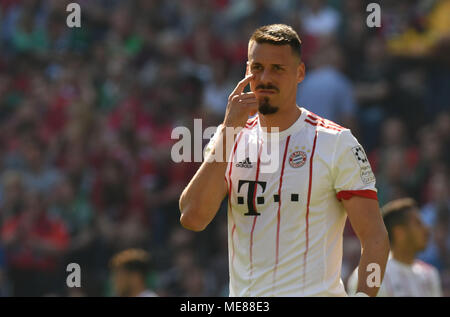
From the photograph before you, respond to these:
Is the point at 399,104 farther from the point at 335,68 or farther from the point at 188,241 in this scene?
the point at 188,241

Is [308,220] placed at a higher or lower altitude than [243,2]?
lower

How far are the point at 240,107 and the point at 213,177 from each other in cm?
39

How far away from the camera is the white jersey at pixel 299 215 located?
4.61 m

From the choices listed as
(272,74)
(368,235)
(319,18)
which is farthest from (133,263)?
(319,18)

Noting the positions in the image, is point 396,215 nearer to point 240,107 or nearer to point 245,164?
point 245,164

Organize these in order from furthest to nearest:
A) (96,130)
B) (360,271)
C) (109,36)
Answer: (109,36), (96,130), (360,271)

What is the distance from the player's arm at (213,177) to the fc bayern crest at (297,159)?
32cm

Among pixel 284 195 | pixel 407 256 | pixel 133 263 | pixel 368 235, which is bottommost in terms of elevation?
pixel 133 263

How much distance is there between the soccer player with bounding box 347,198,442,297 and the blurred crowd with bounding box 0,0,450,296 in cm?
215

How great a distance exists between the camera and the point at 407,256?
753cm

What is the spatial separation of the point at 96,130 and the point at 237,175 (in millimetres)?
7575

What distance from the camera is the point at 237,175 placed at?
481 cm

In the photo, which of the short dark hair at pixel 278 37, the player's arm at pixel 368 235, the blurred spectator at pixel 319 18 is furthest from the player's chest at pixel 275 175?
the blurred spectator at pixel 319 18

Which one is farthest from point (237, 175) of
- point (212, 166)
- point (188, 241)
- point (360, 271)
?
point (188, 241)
